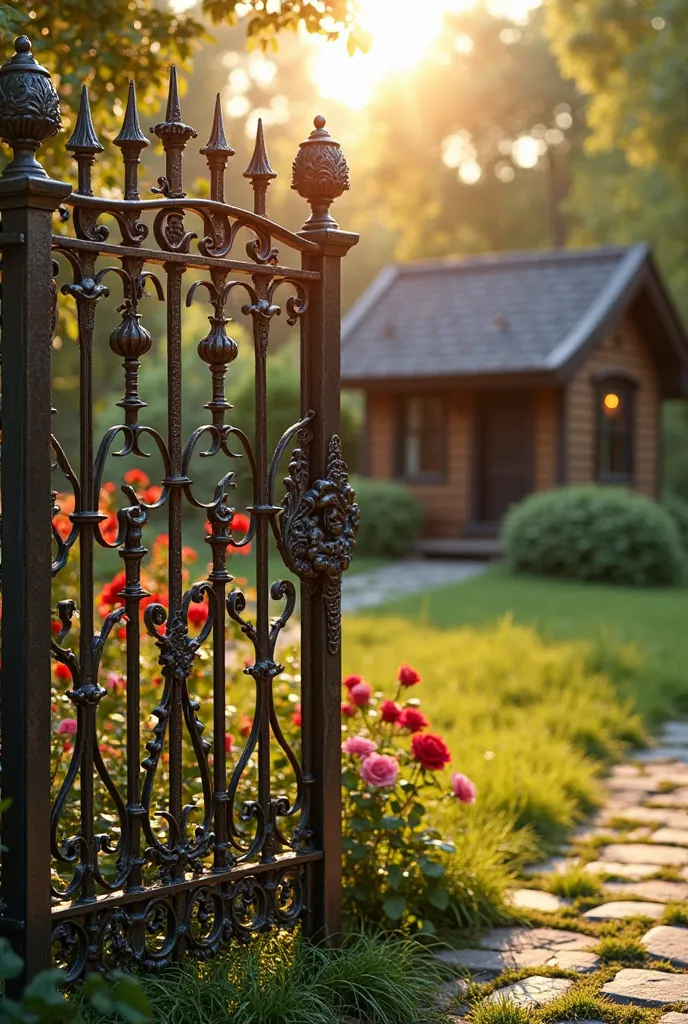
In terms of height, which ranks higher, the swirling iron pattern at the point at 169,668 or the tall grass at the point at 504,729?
the swirling iron pattern at the point at 169,668

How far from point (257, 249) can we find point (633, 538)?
14241 mm

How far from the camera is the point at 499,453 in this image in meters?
21.3

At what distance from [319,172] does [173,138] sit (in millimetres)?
559

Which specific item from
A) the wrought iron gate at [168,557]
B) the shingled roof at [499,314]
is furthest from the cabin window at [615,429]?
the wrought iron gate at [168,557]

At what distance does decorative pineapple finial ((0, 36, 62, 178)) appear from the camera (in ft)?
9.69

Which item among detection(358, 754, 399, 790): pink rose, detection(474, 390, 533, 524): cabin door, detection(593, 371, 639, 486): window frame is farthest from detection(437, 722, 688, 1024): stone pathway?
detection(593, 371, 639, 486): window frame

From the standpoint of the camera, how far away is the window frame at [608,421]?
2109 centimetres

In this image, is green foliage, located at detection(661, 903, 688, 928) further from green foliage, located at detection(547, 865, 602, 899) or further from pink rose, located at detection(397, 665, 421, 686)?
pink rose, located at detection(397, 665, 421, 686)

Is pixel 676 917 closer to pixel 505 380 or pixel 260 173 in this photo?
pixel 260 173

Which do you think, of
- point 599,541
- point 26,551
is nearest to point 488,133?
point 599,541

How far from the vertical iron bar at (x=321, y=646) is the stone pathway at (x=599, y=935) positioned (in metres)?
0.48

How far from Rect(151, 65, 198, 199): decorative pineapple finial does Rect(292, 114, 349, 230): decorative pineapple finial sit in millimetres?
466

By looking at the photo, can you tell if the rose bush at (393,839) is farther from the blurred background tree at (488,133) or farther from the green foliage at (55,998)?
the blurred background tree at (488,133)

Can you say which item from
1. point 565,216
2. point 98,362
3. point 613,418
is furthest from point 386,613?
point 565,216
